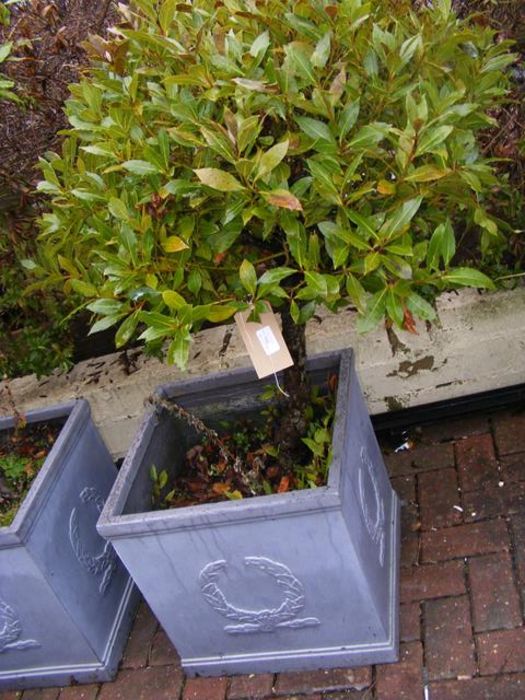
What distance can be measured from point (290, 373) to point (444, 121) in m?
0.98

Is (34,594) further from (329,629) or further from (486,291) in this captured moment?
(486,291)

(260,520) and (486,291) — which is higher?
(260,520)

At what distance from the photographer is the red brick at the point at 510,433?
9.91 ft

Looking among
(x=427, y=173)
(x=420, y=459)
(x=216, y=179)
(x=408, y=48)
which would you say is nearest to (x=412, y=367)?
(x=420, y=459)

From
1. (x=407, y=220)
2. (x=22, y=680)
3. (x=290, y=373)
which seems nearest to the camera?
(x=407, y=220)

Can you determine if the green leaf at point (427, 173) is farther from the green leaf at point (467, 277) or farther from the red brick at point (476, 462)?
the red brick at point (476, 462)

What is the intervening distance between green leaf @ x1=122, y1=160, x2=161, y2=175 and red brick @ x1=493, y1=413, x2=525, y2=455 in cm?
186

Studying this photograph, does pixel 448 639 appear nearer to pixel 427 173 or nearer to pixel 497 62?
pixel 427 173

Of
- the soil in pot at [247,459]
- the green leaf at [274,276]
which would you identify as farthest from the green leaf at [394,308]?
the soil in pot at [247,459]

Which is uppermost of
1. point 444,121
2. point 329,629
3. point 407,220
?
point 444,121

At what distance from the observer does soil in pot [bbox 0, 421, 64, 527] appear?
2.85 meters

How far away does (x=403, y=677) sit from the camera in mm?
2338

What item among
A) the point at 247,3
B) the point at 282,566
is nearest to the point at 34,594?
the point at 282,566

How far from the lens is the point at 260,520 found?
82.7 inches
